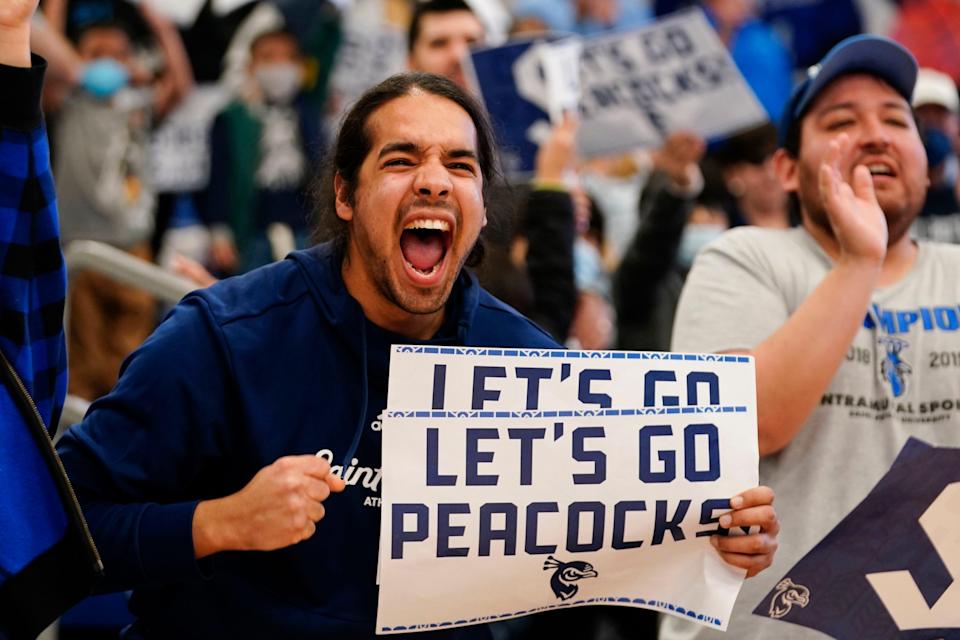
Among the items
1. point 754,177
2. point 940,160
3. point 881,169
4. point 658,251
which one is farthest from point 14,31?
point 940,160

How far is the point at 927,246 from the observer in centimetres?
345

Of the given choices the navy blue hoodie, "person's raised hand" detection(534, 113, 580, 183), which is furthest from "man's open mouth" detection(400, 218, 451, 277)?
"person's raised hand" detection(534, 113, 580, 183)

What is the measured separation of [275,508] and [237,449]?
0.33m

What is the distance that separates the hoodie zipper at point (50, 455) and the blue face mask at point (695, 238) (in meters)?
3.85

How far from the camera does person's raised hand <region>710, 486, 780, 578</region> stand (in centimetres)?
267

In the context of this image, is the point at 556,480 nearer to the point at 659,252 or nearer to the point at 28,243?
the point at 28,243

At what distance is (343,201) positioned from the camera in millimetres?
2957

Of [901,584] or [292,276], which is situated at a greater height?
[292,276]

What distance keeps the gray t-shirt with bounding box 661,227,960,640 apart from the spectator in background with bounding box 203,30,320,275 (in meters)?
3.29

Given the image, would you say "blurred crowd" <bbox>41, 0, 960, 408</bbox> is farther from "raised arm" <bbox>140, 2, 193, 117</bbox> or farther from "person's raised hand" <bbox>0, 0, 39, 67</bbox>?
"person's raised hand" <bbox>0, 0, 39, 67</bbox>

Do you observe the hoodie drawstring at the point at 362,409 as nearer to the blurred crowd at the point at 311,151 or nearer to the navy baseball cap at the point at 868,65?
the navy baseball cap at the point at 868,65

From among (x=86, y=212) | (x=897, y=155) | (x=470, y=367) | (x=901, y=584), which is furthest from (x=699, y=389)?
(x=86, y=212)

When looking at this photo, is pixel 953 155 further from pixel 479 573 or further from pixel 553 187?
pixel 479 573

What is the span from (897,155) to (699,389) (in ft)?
3.08
